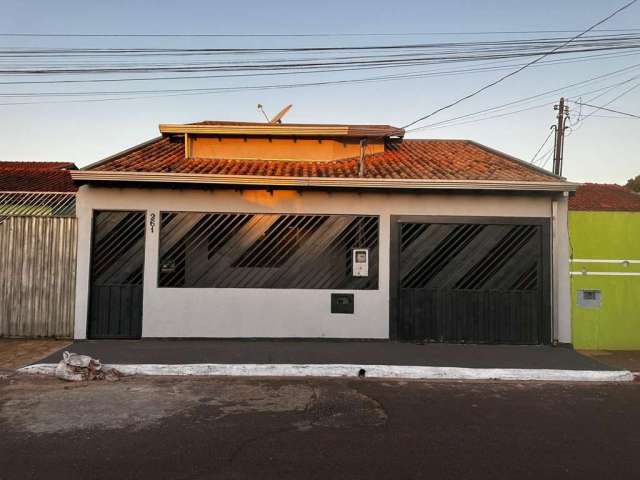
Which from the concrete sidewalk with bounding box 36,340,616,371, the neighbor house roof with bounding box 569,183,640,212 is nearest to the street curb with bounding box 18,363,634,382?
the concrete sidewalk with bounding box 36,340,616,371

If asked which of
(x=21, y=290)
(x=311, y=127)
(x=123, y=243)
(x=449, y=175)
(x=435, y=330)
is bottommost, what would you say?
(x=435, y=330)

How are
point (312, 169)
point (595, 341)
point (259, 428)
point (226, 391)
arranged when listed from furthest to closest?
point (312, 169) < point (595, 341) < point (226, 391) < point (259, 428)

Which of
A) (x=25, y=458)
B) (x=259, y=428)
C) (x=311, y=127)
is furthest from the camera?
(x=311, y=127)

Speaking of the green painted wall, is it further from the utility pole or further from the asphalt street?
the utility pole

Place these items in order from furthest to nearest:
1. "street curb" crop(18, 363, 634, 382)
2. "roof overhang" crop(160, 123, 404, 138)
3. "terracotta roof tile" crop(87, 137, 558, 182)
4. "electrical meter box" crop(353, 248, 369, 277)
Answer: "roof overhang" crop(160, 123, 404, 138) < "terracotta roof tile" crop(87, 137, 558, 182) < "electrical meter box" crop(353, 248, 369, 277) < "street curb" crop(18, 363, 634, 382)

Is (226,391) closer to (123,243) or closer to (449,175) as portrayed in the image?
(123,243)

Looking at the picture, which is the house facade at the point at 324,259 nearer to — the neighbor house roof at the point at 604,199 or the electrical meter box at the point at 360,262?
the electrical meter box at the point at 360,262

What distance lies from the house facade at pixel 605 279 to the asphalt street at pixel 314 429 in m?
2.10

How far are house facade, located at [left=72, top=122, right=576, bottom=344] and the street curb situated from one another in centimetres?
174

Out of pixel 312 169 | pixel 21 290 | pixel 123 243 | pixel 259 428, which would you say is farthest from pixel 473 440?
pixel 21 290

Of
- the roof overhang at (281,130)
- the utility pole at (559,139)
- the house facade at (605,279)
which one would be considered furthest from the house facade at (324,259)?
the utility pole at (559,139)

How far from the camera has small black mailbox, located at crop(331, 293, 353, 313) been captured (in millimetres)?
8195

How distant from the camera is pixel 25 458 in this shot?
3.64 metres

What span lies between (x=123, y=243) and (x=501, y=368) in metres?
6.61
